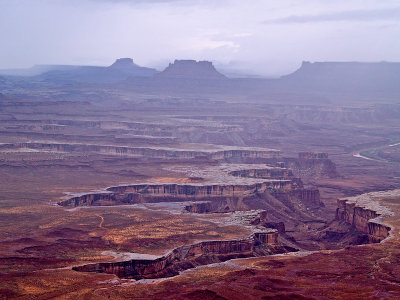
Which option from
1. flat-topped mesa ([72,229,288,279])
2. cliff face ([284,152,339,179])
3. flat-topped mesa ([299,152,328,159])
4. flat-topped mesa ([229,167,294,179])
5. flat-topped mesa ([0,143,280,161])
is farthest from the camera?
flat-topped mesa ([0,143,280,161])

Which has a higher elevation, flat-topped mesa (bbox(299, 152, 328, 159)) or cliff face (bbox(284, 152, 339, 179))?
flat-topped mesa (bbox(299, 152, 328, 159))

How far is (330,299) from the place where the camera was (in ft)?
153

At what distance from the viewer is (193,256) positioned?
6303cm

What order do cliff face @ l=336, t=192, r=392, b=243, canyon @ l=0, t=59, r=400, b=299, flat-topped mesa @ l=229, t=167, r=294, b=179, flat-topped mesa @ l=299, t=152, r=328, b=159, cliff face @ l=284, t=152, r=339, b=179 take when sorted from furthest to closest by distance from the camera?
flat-topped mesa @ l=299, t=152, r=328, b=159 < cliff face @ l=284, t=152, r=339, b=179 < flat-topped mesa @ l=229, t=167, r=294, b=179 < cliff face @ l=336, t=192, r=392, b=243 < canyon @ l=0, t=59, r=400, b=299

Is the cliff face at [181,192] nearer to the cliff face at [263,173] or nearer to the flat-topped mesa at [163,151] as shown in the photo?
the cliff face at [263,173]

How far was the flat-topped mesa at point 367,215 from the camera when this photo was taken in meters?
73.6

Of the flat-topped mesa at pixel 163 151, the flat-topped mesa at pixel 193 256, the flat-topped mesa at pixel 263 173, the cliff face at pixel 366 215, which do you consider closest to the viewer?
the flat-topped mesa at pixel 193 256

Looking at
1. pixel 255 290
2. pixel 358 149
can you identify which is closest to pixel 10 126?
pixel 358 149

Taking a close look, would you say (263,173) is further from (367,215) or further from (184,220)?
(184,220)

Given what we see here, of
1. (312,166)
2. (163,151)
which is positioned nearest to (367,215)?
(312,166)

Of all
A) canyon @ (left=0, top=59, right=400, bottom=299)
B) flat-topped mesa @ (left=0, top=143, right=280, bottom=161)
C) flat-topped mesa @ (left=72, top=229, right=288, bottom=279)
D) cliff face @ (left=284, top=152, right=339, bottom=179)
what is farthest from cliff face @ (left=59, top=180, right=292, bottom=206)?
flat-topped mesa @ (left=0, top=143, right=280, bottom=161)

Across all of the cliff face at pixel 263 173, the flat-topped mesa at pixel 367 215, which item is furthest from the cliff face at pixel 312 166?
the flat-topped mesa at pixel 367 215

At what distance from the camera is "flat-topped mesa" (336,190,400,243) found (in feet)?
242

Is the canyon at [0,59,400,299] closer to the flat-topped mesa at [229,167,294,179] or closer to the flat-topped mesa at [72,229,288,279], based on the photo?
the flat-topped mesa at [72,229,288,279]
